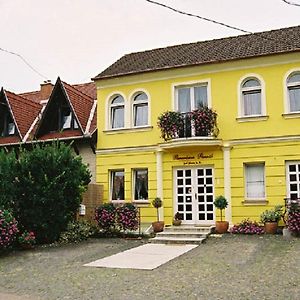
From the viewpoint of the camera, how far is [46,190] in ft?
50.4

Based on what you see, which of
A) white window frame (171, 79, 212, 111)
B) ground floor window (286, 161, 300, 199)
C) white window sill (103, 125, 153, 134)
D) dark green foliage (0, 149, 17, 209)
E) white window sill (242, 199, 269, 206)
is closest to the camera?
dark green foliage (0, 149, 17, 209)

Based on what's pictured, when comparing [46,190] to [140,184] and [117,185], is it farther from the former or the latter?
[140,184]

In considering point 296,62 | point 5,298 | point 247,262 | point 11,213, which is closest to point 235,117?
point 296,62

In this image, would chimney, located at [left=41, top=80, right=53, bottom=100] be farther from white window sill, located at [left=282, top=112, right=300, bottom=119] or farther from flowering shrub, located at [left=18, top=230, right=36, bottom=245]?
white window sill, located at [left=282, top=112, right=300, bottom=119]

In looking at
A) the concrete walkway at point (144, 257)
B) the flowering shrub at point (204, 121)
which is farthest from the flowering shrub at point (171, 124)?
the concrete walkway at point (144, 257)

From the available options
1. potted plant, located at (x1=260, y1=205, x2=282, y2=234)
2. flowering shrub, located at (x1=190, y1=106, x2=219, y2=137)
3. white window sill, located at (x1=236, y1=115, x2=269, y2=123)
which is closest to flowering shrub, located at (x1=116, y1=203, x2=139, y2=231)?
flowering shrub, located at (x1=190, y1=106, x2=219, y2=137)

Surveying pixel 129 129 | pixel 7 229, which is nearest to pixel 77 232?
pixel 7 229

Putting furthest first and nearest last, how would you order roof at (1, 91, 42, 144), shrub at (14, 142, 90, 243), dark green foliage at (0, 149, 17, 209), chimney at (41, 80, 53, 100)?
chimney at (41, 80, 53, 100), roof at (1, 91, 42, 144), shrub at (14, 142, 90, 243), dark green foliage at (0, 149, 17, 209)

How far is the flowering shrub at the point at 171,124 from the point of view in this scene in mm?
18156

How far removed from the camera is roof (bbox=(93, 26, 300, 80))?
18375 millimetres

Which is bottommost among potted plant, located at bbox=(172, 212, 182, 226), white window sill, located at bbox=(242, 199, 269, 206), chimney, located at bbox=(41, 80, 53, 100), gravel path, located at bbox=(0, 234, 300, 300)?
gravel path, located at bbox=(0, 234, 300, 300)

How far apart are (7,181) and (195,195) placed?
24.3 feet

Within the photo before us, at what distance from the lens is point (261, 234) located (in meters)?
16.5

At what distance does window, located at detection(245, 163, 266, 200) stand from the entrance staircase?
2.17 meters
